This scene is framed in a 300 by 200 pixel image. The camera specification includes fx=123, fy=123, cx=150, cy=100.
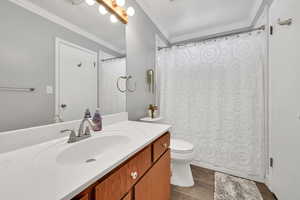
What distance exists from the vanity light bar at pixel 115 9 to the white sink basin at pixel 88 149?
112 centimetres

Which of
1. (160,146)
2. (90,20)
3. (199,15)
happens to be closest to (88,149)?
→ (160,146)

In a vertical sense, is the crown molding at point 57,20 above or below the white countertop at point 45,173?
above

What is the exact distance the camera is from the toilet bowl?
1406 mm

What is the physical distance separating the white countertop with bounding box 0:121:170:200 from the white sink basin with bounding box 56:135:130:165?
0.06 metres

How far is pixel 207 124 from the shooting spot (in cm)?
185

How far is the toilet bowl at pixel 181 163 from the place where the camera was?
55.4 inches

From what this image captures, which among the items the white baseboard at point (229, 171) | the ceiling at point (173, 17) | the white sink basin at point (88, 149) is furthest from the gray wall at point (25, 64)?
the white baseboard at point (229, 171)

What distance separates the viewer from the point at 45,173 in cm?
42

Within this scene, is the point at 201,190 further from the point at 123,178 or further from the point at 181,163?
the point at 123,178

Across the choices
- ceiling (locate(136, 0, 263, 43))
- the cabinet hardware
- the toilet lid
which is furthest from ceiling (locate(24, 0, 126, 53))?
the toilet lid

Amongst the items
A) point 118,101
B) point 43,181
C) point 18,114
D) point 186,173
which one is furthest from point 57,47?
point 186,173

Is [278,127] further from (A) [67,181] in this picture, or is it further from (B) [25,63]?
(B) [25,63]

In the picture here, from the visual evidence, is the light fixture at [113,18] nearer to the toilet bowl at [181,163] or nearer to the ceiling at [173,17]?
the ceiling at [173,17]

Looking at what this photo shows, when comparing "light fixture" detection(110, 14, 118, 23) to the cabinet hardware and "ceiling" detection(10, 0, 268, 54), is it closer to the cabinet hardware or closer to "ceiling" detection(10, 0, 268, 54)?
"ceiling" detection(10, 0, 268, 54)
